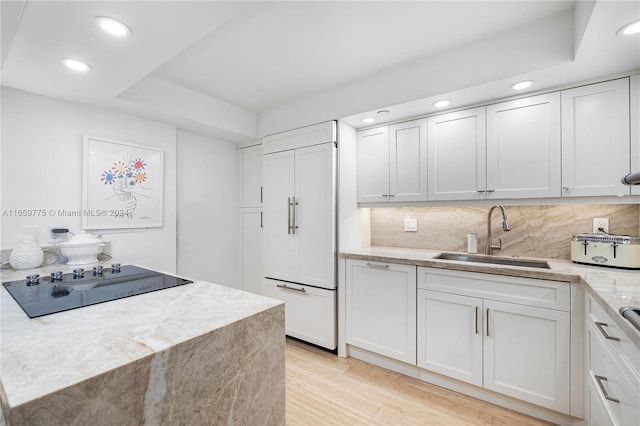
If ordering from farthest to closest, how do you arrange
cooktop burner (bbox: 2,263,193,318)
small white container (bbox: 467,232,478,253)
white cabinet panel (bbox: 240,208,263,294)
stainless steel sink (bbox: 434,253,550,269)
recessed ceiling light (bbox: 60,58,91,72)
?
white cabinet panel (bbox: 240,208,263,294) → small white container (bbox: 467,232,478,253) → stainless steel sink (bbox: 434,253,550,269) → recessed ceiling light (bbox: 60,58,91,72) → cooktop burner (bbox: 2,263,193,318)

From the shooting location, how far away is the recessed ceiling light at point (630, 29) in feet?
4.26

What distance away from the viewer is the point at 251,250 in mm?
3486

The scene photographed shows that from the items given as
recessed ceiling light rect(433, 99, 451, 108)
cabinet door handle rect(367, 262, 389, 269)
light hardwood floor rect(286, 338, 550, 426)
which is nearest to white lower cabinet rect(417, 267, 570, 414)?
light hardwood floor rect(286, 338, 550, 426)

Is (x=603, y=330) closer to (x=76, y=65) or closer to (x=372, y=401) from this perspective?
(x=372, y=401)

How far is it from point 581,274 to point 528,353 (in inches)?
23.4

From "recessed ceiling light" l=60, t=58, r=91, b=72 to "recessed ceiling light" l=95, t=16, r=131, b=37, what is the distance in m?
0.48

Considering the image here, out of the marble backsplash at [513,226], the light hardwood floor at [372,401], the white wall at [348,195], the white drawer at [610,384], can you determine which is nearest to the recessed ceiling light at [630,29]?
the marble backsplash at [513,226]

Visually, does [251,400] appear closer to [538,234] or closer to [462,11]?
[462,11]

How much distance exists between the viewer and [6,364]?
0.65m

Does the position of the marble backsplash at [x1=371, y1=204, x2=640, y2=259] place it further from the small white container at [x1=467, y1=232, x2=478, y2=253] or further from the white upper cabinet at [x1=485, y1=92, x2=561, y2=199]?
the white upper cabinet at [x1=485, y1=92, x2=561, y2=199]

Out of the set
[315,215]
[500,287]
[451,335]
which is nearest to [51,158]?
[315,215]

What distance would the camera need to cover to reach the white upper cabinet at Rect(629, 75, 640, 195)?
1.68 m

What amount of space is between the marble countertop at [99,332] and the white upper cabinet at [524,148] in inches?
75.9

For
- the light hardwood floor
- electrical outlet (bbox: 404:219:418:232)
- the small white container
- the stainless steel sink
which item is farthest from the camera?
electrical outlet (bbox: 404:219:418:232)
